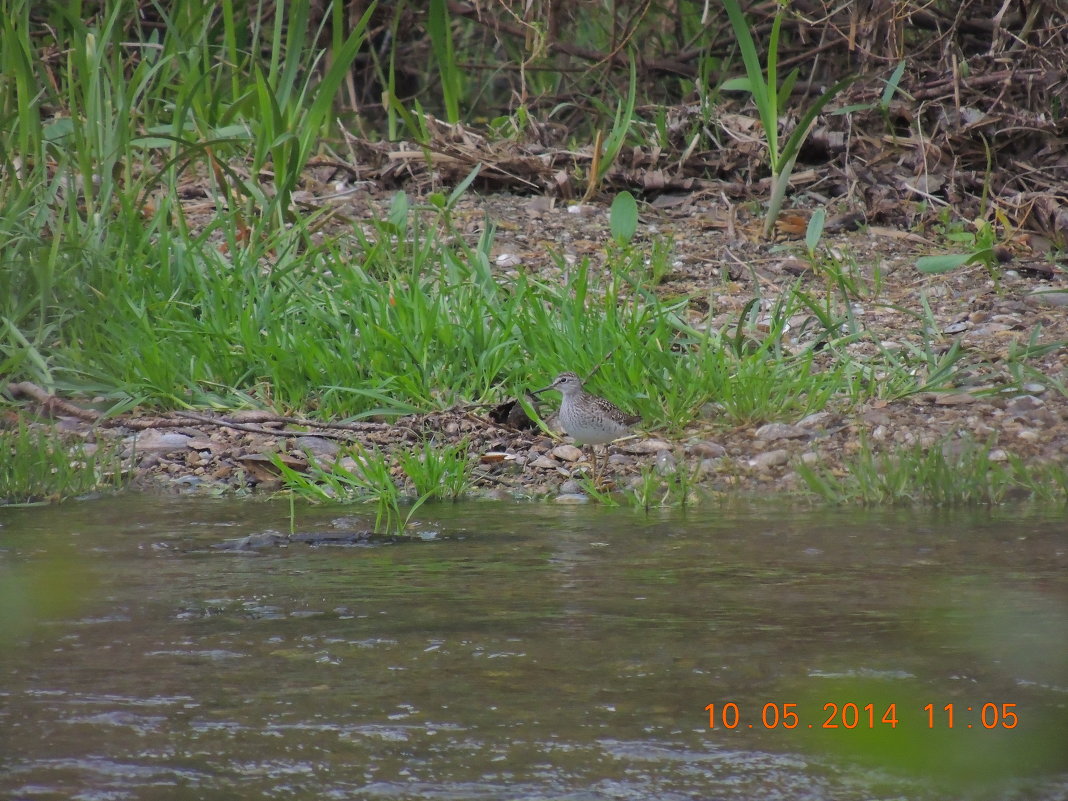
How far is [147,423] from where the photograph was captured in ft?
21.5

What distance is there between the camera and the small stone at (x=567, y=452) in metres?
6.31

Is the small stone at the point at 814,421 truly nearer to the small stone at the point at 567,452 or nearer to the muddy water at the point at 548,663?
the small stone at the point at 567,452

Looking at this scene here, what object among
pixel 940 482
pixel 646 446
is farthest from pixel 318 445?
pixel 940 482

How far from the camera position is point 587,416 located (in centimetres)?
588

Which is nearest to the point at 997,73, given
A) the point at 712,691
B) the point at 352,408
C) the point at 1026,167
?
the point at 1026,167

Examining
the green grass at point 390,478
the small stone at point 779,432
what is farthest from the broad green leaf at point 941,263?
the green grass at point 390,478

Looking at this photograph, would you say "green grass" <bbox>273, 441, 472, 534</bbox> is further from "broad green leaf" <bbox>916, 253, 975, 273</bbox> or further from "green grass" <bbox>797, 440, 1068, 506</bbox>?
"broad green leaf" <bbox>916, 253, 975, 273</bbox>

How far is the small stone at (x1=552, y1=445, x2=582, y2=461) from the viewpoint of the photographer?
6.31 metres

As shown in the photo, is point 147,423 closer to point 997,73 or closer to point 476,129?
point 476,129

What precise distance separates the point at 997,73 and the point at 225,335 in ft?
16.9
